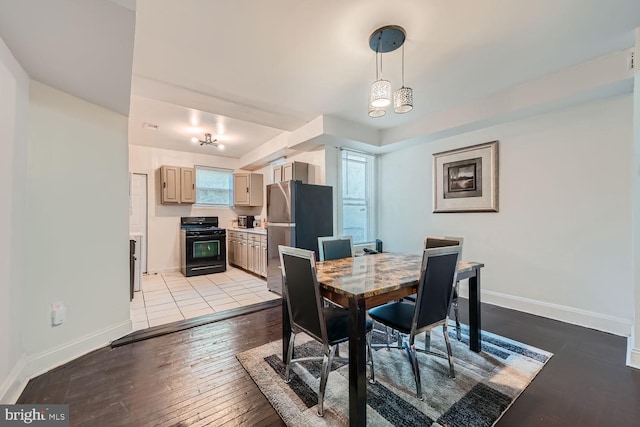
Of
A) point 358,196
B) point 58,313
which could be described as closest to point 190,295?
point 58,313

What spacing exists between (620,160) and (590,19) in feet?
4.78

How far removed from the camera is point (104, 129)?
2.37 m

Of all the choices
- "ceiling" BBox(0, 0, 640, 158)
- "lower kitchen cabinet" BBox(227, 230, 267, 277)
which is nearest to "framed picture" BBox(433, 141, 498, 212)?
"ceiling" BBox(0, 0, 640, 158)

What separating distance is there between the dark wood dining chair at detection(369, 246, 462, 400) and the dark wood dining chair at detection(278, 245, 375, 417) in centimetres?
24

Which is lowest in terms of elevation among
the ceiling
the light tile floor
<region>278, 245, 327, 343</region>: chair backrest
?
the light tile floor

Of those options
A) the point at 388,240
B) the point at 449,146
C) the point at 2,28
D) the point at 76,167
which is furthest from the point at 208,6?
the point at 388,240

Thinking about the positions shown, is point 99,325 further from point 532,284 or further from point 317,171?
point 532,284

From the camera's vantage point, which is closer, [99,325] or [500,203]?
[99,325]

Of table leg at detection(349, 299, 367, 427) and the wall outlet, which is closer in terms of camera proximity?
table leg at detection(349, 299, 367, 427)

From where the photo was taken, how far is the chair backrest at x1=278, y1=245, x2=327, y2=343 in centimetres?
154

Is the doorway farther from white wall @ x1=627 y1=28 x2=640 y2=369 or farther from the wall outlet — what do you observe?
white wall @ x1=627 y1=28 x2=640 y2=369

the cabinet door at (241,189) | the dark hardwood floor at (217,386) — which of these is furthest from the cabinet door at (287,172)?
the dark hardwood floor at (217,386)

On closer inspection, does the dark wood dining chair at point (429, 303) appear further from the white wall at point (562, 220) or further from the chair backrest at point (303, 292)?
the white wall at point (562, 220)

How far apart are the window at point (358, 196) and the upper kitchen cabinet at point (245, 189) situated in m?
2.52
